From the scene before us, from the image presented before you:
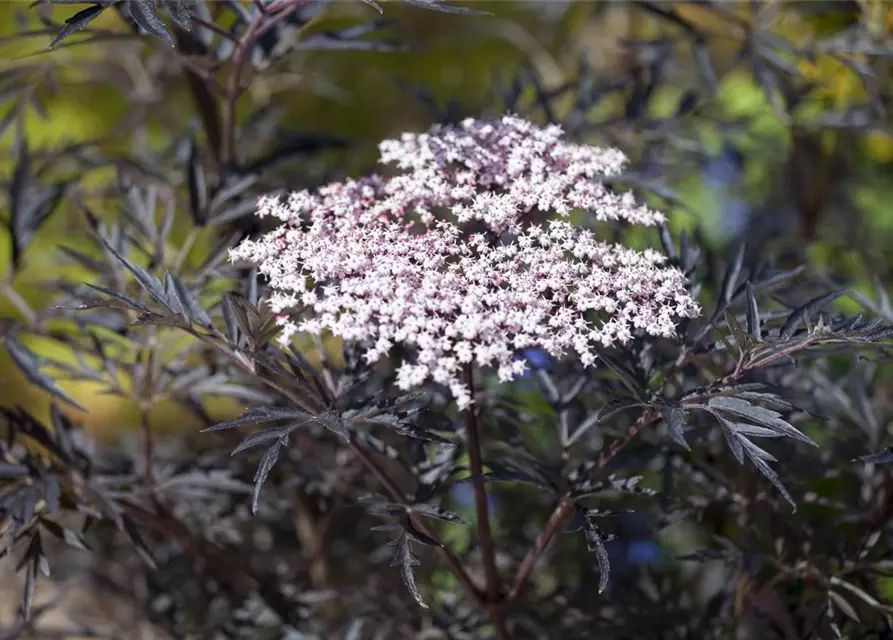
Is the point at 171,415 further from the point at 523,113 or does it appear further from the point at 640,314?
the point at 640,314

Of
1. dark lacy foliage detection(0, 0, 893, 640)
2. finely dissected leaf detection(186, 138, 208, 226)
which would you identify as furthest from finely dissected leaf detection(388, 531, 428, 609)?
finely dissected leaf detection(186, 138, 208, 226)

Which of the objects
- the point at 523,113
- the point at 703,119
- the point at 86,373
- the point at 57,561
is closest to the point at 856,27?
the point at 703,119

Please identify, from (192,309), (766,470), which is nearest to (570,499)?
(766,470)

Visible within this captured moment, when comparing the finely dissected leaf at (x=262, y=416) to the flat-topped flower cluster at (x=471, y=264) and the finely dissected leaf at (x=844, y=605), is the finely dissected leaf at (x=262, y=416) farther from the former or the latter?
the finely dissected leaf at (x=844, y=605)

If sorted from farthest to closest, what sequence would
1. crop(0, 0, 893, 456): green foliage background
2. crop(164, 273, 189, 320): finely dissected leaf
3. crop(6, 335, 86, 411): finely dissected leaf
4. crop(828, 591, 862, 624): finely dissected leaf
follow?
crop(0, 0, 893, 456): green foliage background, crop(6, 335, 86, 411): finely dissected leaf, crop(828, 591, 862, 624): finely dissected leaf, crop(164, 273, 189, 320): finely dissected leaf

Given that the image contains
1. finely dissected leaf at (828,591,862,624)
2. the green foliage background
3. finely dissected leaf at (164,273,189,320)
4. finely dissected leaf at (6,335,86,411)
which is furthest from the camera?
the green foliage background

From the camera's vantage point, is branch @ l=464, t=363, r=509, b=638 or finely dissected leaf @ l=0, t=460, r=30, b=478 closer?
branch @ l=464, t=363, r=509, b=638

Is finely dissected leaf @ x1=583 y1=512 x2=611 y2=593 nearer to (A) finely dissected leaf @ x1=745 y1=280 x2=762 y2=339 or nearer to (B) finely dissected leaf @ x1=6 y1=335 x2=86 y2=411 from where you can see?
(A) finely dissected leaf @ x1=745 y1=280 x2=762 y2=339
